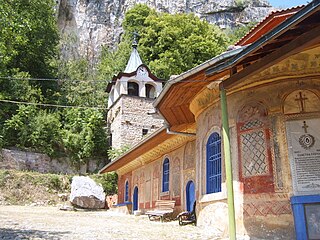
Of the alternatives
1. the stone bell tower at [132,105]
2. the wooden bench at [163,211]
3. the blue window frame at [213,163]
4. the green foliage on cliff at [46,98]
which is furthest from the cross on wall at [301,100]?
the stone bell tower at [132,105]

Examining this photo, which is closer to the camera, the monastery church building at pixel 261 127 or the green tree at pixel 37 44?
the monastery church building at pixel 261 127

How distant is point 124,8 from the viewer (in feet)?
154

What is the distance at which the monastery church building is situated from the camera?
5.74 metres

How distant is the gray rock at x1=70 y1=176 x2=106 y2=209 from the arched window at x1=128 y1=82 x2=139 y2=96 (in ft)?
36.6

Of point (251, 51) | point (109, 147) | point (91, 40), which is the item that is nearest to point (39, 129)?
point (109, 147)

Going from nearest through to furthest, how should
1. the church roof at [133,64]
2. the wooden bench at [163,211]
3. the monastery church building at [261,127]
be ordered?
1. the monastery church building at [261,127]
2. the wooden bench at [163,211]
3. the church roof at [133,64]

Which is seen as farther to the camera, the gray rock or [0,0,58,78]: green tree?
[0,0,58,78]: green tree

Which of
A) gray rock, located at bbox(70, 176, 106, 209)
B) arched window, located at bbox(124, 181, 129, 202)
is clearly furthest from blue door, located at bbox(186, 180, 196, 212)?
gray rock, located at bbox(70, 176, 106, 209)

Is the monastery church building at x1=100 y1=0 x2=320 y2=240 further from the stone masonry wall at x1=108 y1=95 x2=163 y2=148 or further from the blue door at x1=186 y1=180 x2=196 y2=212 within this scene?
the stone masonry wall at x1=108 y1=95 x2=163 y2=148

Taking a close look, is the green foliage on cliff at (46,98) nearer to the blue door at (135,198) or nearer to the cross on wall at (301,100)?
the blue door at (135,198)

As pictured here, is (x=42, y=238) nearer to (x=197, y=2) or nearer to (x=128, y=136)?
(x=128, y=136)

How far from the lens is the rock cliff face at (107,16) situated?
1700 inches

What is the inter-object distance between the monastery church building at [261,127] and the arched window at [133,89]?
21.3 m

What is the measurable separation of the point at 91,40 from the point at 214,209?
3945 cm
